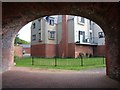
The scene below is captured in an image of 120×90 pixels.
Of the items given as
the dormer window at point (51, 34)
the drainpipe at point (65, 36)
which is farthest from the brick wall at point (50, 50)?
the drainpipe at point (65, 36)

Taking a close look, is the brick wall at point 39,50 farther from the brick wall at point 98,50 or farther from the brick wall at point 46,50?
the brick wall at point 98,50

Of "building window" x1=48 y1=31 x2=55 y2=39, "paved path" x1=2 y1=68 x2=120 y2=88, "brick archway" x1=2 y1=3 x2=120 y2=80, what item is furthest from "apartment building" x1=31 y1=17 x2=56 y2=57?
"paved path" x1=2 y1=68 x2=120 y2=88

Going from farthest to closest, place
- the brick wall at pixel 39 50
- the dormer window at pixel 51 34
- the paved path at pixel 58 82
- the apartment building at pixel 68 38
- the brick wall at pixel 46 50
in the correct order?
the dormer window at pixel 51 34 → the brick wall at pixel 39 50 → the brick wall at pixel 46 50 → the apartment building at pixel 68 38 → the paved path at pixel 58 82

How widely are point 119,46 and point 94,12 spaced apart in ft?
7.22

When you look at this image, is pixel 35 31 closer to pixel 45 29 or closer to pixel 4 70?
pixel 45 29

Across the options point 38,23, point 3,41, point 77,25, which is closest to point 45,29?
point 38,23

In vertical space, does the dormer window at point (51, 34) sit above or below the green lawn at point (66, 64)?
above

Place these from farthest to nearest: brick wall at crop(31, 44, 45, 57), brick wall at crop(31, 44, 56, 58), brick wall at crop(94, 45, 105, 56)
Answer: brick wall at crop(94, 45, 105, 56) → brick wall at crop(31, 44, 45, 57) → brick wall at crop(31, 44, 56, 58)

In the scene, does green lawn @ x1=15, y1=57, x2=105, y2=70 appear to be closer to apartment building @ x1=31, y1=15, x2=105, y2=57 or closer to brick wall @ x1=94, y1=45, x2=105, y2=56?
apartment building @ x1=31, y1=15, x2=105, y2=57

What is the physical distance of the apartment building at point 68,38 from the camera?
120 ft

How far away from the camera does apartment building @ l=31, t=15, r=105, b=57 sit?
36438 millimetres

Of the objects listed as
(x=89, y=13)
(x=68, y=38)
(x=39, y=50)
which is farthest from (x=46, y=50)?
(x=89, y=13)

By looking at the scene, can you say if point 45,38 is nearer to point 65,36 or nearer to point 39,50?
point 39,50

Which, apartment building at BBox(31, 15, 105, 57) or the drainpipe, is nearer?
apartment building at BBox(31, 15, 105, 57)
